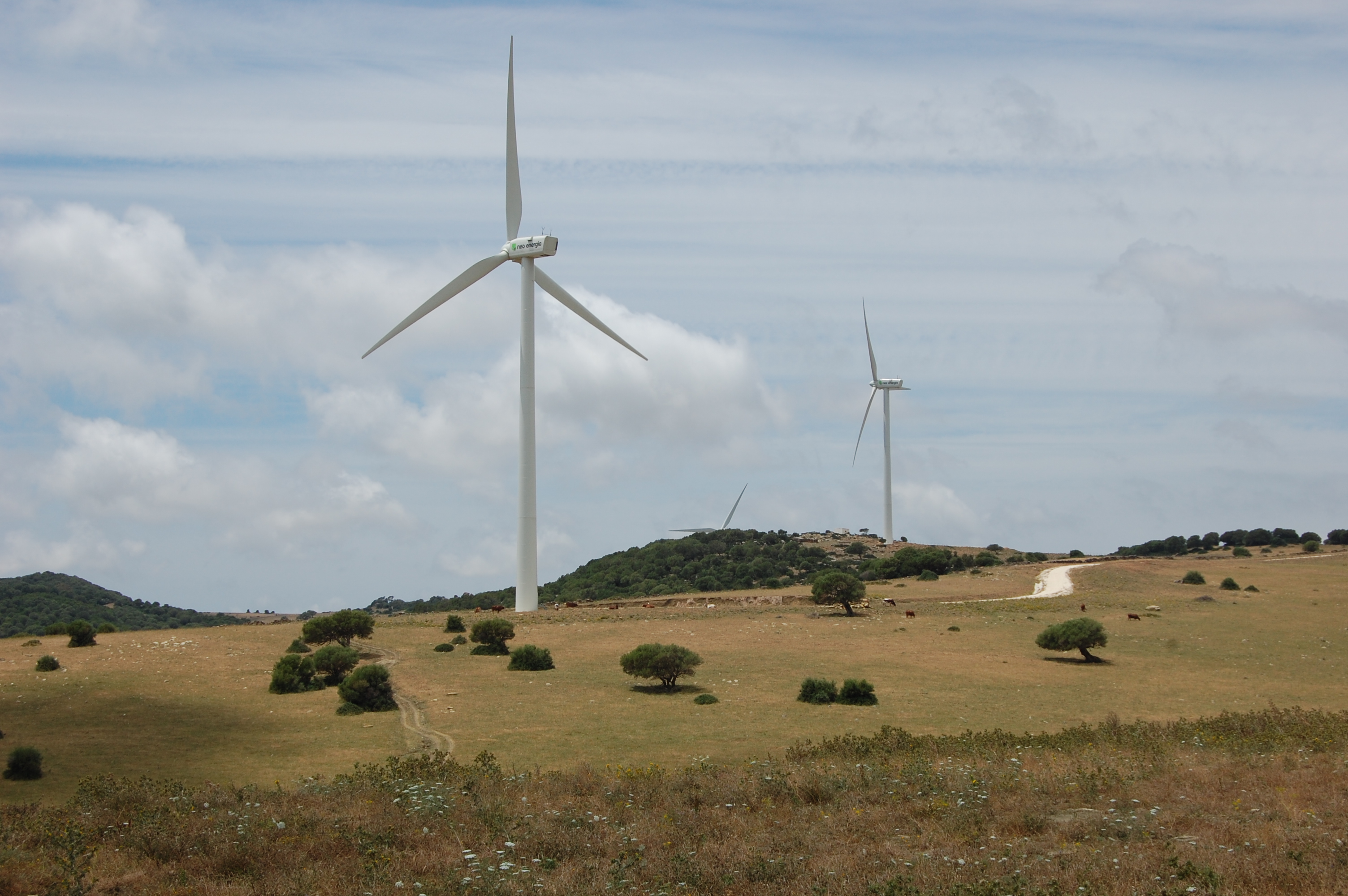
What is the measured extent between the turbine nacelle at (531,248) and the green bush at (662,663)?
35577mm

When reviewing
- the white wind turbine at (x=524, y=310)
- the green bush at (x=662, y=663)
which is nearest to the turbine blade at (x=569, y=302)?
the white wind turbine at (x=524, y=310)

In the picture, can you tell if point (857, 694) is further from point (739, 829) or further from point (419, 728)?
point (739, 829)

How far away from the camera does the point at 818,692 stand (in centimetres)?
4003

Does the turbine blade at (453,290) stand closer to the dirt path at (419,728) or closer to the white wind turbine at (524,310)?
A: the white wind turbine at (524,310)

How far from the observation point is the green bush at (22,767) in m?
27.3

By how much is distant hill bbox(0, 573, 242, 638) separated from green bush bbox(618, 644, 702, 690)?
6718 cm

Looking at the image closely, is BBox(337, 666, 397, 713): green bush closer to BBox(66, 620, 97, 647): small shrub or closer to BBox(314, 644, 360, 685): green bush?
BBox(314, 644, 360, 685): green bush

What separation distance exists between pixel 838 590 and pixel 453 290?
33784 mm

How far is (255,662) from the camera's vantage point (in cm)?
4872

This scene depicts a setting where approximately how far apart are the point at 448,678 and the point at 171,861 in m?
28.4

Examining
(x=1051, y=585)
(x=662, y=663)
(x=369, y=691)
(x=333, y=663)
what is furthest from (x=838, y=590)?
(x=369, y=691)

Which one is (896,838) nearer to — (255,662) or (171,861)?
(171,861)

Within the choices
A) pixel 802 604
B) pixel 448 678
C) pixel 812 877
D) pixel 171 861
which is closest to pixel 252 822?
pixel 171 861

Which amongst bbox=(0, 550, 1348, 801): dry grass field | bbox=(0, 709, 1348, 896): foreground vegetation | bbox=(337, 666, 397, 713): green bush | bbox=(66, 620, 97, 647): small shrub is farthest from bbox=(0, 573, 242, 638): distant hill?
bbox=(0, 709, 1348, 896): foreground vegetation
